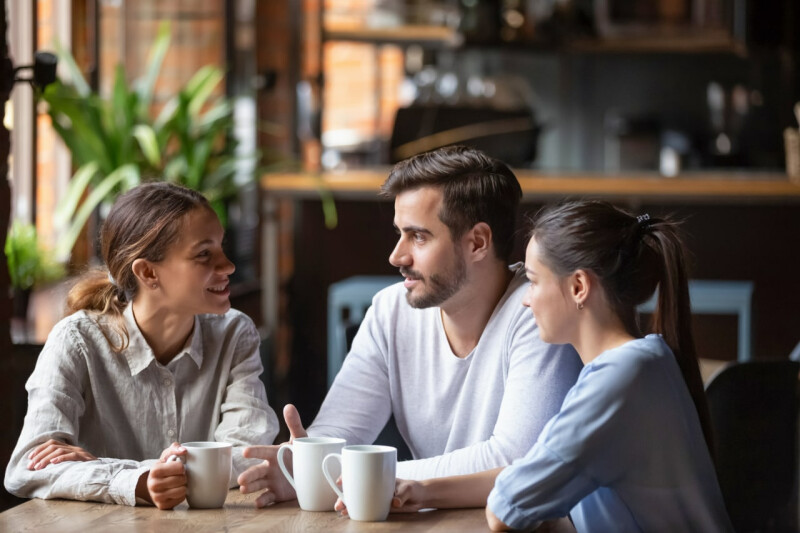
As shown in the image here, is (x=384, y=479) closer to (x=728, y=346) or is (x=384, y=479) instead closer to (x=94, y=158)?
(x=94, y=158)

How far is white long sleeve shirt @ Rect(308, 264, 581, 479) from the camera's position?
67.8 inches

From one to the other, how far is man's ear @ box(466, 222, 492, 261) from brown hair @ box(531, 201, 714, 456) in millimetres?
264

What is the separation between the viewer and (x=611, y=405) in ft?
4.78

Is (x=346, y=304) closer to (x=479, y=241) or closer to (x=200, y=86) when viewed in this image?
A: (x=200, y=86)

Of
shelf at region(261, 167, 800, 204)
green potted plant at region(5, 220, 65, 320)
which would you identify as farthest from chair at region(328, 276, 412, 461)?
green potted plant at region(5, 220, 65, 320)

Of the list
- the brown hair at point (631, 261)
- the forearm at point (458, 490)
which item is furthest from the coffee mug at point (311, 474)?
the brown hair at point (631, 261)

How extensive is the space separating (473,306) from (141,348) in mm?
546

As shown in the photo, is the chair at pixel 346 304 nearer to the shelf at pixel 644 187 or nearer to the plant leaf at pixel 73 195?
the shelf at pixel 644 187

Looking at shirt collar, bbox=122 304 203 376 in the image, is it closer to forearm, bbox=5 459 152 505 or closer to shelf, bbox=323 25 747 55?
forearm, bbox=5 459 152 505

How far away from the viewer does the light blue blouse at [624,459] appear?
4.74ft

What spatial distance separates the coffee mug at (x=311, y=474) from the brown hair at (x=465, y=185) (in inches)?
20.1

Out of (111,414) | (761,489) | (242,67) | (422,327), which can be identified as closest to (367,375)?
(422,327)

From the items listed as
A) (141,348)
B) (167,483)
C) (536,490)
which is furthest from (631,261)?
(141,348)

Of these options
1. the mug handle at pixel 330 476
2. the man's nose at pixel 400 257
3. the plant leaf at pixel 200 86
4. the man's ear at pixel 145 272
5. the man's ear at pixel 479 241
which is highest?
the plant leaf at pixel 200 86
